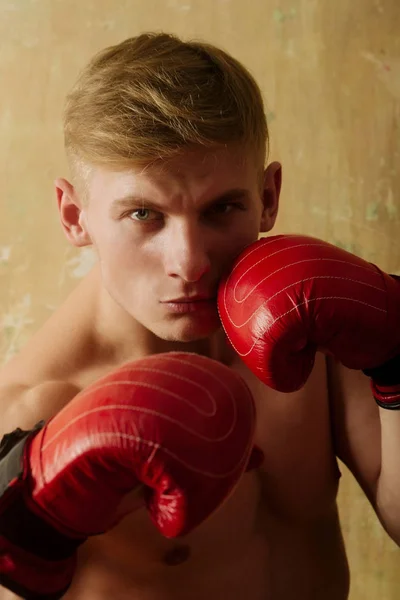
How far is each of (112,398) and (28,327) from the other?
1025 millimetres

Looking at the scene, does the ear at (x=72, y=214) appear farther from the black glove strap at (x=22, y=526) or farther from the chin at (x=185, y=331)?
the black glove strap at (x=22, y=526)

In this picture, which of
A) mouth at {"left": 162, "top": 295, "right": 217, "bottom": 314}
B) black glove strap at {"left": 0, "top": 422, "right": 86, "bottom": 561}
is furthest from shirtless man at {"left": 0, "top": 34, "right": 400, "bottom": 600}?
black glove strap at {"left": 0, "top": 422, "right": 86, "bottom": 561}

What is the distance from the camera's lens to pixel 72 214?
3.34 feet

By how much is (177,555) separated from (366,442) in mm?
332

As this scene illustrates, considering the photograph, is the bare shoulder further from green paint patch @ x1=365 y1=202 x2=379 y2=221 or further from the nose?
green paint patch @ x1=365 y1=202 x2=379 y2=221

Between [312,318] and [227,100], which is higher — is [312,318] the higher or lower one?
the lower one

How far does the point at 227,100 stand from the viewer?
0.92 meters

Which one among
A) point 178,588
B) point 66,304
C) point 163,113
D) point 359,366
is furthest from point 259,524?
point 163,113

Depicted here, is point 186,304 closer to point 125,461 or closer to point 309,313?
point 309,313

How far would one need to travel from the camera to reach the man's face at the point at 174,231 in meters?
0.85

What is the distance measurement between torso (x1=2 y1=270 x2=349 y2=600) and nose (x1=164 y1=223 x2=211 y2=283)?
0.79ft

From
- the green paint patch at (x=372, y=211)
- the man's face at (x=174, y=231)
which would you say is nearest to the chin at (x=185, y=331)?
the man's face at (x=174, y=231)

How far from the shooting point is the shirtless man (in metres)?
0.86

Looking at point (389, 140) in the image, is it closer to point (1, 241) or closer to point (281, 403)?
point (281, 403)
